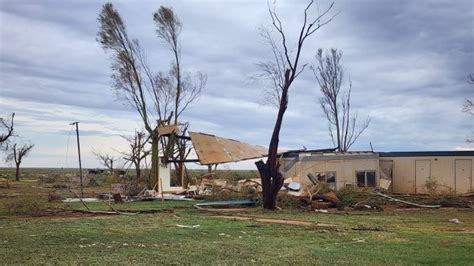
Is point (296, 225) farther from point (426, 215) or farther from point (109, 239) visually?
point (426, 215)

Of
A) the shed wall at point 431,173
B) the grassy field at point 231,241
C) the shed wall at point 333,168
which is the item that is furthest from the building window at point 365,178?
the grassy field at point 231,241

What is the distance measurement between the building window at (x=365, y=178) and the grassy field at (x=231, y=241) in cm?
1791

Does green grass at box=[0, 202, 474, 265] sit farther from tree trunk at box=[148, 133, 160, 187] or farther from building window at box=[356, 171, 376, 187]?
tree trunk at box=[148, 133, 160, 187]

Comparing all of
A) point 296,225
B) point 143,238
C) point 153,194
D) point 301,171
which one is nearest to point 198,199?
point 153,194

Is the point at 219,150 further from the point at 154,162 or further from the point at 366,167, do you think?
the point at 366,167

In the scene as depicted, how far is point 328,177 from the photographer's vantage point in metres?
35.7

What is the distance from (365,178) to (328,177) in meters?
3.07

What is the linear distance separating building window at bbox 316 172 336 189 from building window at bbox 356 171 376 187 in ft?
6.23

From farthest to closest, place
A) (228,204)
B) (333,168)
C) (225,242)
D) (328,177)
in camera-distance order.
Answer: (333,168)
(328,177)
(228,204)
(225,242)

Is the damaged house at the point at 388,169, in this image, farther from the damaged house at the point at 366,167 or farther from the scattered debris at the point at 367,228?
the scattered debris at the point at 367,228

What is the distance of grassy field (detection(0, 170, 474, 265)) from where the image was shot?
32.5 feet

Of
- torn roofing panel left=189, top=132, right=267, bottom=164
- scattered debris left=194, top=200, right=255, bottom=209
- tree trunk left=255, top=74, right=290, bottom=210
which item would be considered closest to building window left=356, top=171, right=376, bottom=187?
torn roofing panel left=189, top=132, right=267, bottom=164

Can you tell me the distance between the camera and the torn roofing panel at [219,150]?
3662 centimetres

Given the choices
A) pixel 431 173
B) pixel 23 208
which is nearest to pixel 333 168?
pixel 431 173
